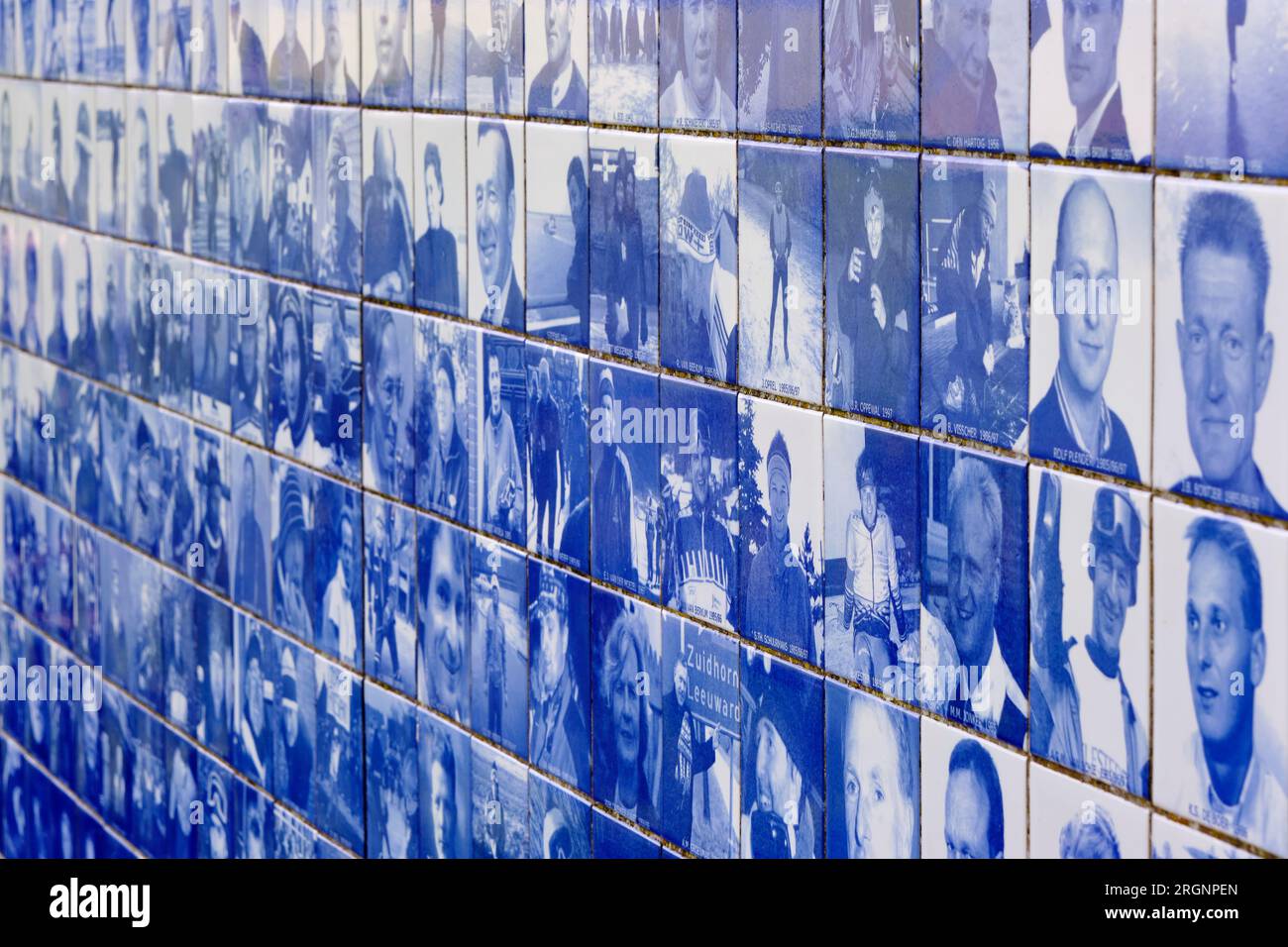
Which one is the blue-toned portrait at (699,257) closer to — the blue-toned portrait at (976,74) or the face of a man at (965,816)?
the blue-toned portrait at (976,74)

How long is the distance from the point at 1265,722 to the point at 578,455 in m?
0.75

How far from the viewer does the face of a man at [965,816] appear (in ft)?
4.11

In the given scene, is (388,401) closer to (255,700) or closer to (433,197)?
(433,197)

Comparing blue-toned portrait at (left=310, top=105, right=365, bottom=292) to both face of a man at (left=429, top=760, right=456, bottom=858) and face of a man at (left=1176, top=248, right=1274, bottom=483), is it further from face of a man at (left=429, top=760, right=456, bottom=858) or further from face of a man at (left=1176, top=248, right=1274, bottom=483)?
face of a man at (left=1176, top=248, right=1274, bottom=483)

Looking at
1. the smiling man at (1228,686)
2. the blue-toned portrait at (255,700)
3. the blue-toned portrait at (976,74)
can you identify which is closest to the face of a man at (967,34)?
the blue-toned portrait at (976,74)

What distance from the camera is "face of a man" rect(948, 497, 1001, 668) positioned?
4.01 ft

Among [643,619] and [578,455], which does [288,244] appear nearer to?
[578,455]

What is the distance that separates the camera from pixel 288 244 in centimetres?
211

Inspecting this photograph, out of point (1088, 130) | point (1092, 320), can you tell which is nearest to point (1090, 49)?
point (1088, 130)

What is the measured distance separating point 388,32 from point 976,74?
0.86 meters

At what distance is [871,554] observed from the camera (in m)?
Result: 1.33

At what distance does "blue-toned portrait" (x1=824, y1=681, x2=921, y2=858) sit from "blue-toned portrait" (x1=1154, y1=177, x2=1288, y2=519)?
32 centimetres

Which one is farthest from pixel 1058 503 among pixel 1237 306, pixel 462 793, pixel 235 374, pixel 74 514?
pixel 74 514

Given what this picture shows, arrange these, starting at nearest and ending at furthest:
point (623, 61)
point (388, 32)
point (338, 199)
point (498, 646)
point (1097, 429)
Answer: point (1097, 429) < point (623, 61) < point (498, 646) < point (388, 32) < point (338, 199)
